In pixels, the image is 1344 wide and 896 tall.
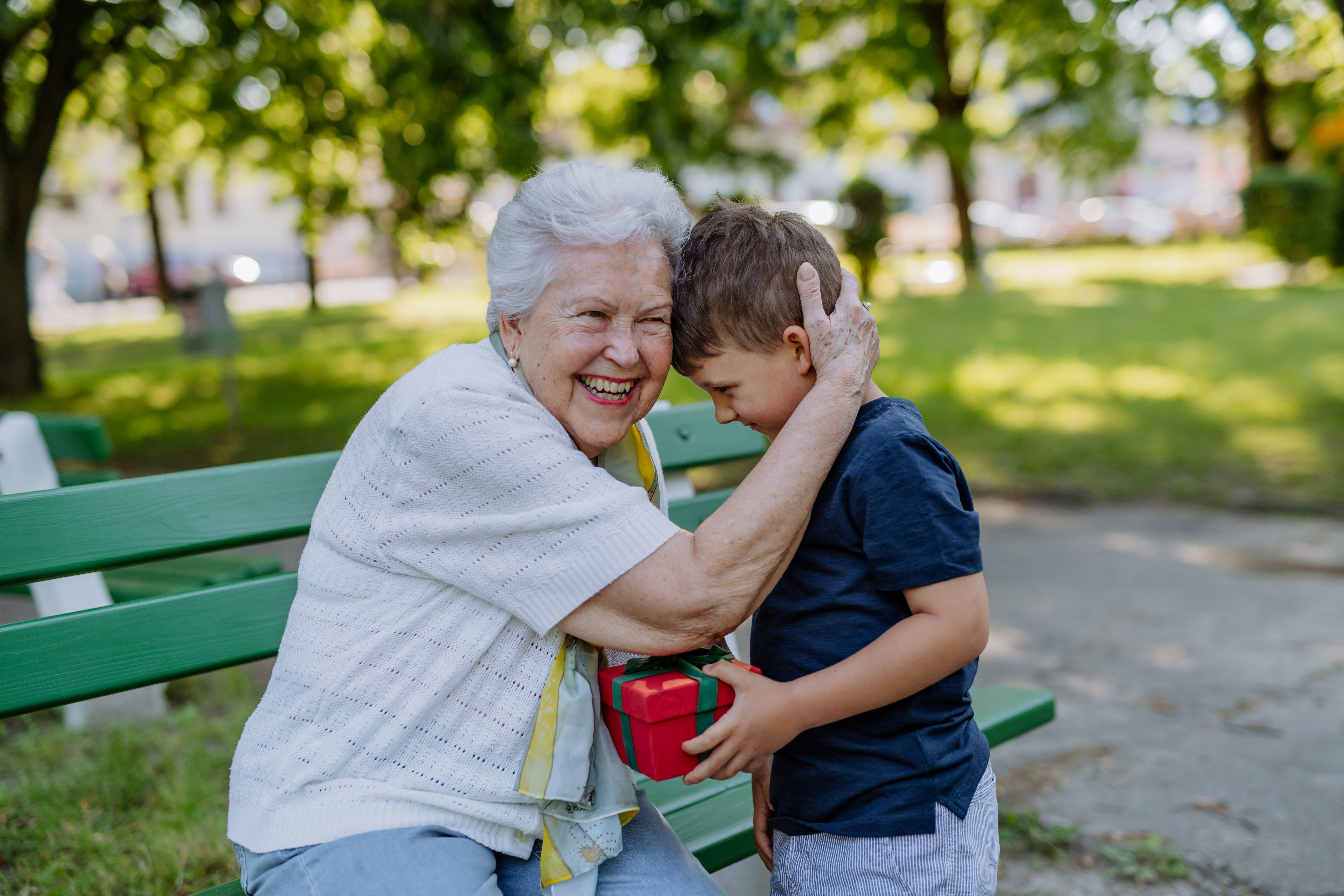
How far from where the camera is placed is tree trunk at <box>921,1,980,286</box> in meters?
17.7

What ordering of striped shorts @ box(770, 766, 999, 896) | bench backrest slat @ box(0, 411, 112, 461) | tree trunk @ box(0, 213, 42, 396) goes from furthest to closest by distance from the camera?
1. tree trunk @ box(0, 213, 42, 396)
2. bench backrest slat @ box(0, 411, 112, 461)
3. striped shorts @ box(770, 766, 999, 896)

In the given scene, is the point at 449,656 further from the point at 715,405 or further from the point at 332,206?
the point at 332,206

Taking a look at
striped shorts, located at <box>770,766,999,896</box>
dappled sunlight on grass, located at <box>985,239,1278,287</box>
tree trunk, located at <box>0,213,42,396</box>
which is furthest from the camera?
dappled sunlight on grass, located at <box>985,239,1278,287</box>

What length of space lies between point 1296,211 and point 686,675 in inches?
767

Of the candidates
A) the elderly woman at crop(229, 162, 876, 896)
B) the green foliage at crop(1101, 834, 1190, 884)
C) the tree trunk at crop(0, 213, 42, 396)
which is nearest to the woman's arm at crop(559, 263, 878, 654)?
the elderly woman at crop(229, 162, 876, 896)

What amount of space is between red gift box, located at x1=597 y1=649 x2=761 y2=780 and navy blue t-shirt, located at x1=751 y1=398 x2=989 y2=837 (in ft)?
0.51

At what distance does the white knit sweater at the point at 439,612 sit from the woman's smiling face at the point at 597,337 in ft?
0.25

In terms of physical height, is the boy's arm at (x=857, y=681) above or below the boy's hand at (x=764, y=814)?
above

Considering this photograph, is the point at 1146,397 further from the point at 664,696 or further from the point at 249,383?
the point at 249,383

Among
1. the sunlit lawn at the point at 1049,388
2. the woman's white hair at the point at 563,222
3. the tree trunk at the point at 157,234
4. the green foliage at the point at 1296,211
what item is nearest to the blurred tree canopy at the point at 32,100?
the sunlit lawn at the point at 1049,388

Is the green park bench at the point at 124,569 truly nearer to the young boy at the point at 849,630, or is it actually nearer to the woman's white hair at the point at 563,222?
the woman's white hair at the point at 563,222

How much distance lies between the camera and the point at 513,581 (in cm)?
158

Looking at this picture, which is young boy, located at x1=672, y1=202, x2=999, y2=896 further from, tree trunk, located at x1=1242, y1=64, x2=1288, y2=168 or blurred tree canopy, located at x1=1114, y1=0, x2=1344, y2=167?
tree trunk, located at x1=1242, y1=64, x2=1288, y2=168

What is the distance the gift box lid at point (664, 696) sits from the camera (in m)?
1.55
